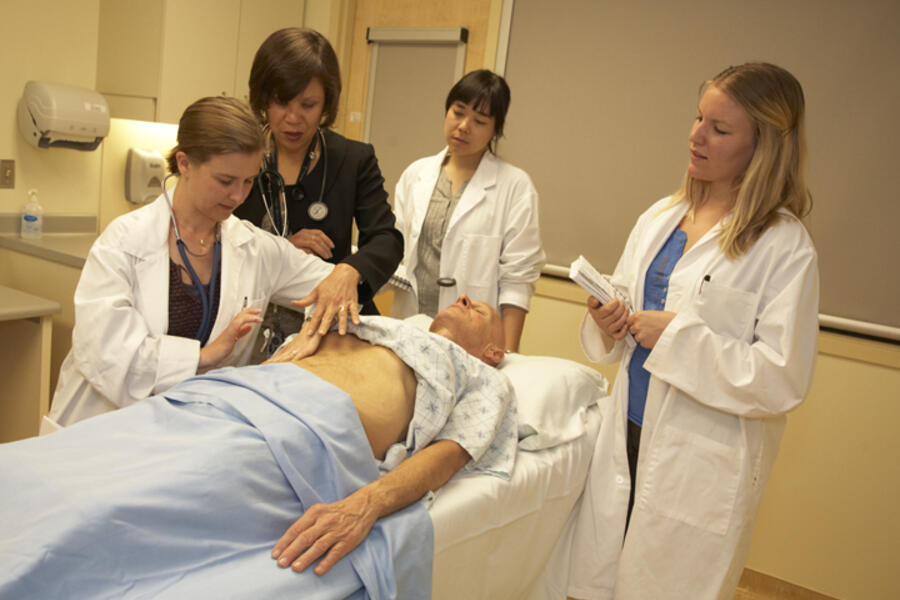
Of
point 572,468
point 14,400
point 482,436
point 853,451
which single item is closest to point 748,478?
point 572,468

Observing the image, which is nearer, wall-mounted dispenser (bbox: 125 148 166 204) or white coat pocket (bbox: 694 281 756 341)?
white coat pocket (bbox: 694 281 756 341)

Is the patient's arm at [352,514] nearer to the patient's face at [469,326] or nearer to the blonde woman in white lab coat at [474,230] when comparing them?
the patient's face at [469,326]

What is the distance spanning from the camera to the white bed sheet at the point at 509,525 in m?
1.43

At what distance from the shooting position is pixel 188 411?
1.32 metres

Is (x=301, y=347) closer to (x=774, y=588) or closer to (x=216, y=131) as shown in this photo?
(x=216, y=131)

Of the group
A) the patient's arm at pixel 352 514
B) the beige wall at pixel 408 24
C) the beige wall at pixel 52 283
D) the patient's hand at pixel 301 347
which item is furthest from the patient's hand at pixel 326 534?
the beige wall at pixel 408 24

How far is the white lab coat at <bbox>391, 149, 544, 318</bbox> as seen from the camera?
246 centimetres

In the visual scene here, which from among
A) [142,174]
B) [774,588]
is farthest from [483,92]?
[774,588]

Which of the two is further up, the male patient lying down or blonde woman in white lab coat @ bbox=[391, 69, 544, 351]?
blonde woman in white lab coat @ bbox=[391, 69, 544, 351]

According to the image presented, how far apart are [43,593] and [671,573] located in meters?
1.33

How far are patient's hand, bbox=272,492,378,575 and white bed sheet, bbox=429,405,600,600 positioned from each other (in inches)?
7.2

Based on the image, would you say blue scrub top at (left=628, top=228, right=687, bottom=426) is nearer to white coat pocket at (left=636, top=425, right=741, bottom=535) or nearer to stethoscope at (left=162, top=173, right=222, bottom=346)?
white coat pocket at (left=636, top=425, right=741, bottom=535)

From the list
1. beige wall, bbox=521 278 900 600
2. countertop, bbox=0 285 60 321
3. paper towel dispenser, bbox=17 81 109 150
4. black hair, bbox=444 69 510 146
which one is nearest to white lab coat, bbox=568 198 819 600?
black hair, bbox=444 69 510 146

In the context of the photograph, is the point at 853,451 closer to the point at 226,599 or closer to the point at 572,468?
the point at 572,468
